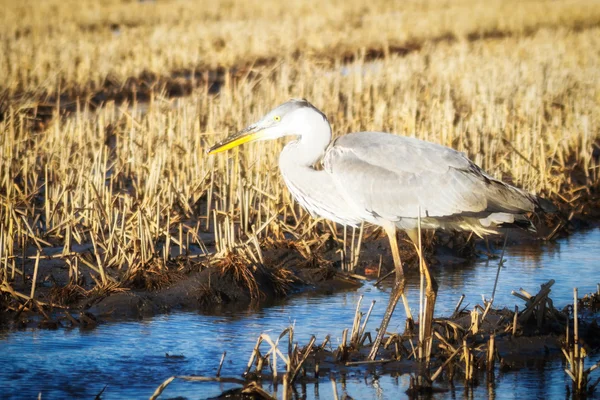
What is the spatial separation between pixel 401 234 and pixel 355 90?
6.35m

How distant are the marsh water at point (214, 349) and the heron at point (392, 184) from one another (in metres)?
0.85

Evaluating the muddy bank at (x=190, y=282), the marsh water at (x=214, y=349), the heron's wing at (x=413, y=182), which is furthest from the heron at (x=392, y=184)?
the muddy bank at (x=190, y=282)

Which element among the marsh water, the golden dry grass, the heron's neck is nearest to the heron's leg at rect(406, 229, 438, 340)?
the marsh water

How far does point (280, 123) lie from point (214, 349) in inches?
73.0

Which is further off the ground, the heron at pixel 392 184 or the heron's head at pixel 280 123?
the heron's head at pixel 280 123

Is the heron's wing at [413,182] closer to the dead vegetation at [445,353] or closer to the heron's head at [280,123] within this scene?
the heron's head at [280,123]

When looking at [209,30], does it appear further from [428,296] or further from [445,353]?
[445,353]

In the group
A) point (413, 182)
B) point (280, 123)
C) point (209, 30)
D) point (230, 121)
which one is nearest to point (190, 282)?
point (280, 123)

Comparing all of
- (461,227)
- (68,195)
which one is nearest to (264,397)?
(461,227)

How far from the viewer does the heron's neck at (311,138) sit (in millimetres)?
6980

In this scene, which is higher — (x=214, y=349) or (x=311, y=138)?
(x=311, y=138)

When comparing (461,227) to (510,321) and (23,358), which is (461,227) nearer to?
(510,321)

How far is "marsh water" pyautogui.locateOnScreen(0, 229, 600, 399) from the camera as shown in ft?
18.8

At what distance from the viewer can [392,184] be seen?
682 cm
